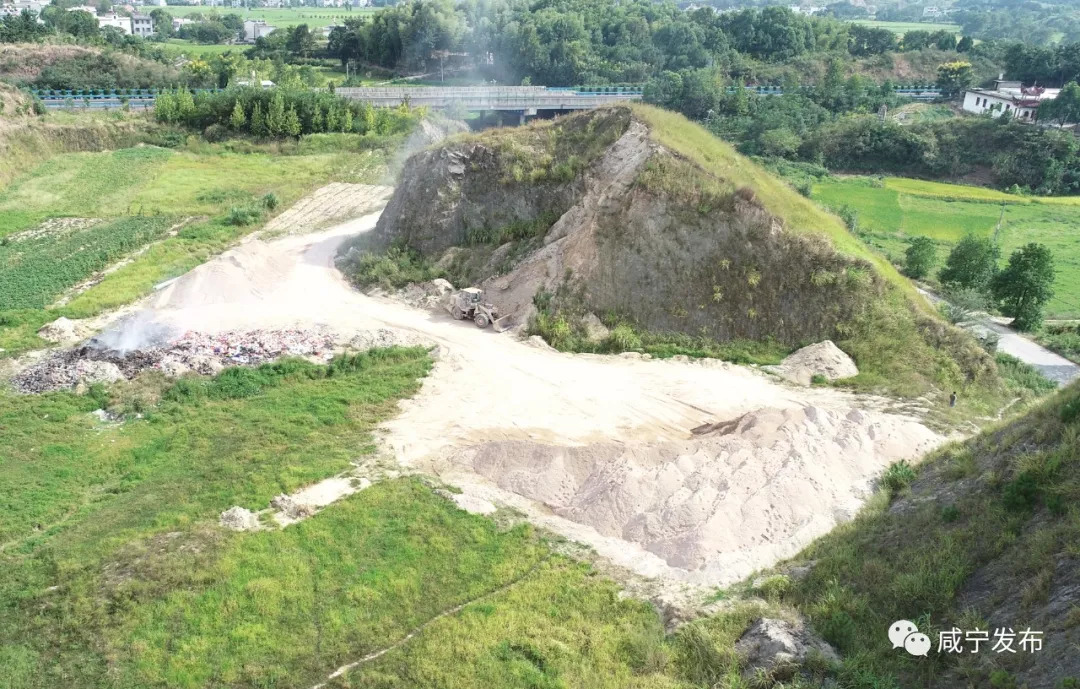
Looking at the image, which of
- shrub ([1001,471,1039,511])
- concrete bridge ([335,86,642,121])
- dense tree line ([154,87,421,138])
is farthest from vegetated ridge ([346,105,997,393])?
concrete bridge ([335,86,642,121])

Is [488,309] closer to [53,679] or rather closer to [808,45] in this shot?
[53,679]

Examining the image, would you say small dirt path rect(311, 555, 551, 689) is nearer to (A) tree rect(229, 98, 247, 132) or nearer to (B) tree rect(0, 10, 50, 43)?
(A) tree rect(229, 98, 247, 132)

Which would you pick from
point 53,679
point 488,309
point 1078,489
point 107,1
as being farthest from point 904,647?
point 107,1

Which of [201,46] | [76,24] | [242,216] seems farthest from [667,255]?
[201,46]

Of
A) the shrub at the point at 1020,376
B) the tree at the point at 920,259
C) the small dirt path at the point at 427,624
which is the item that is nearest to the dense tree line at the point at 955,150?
the tree at the point at 920,259

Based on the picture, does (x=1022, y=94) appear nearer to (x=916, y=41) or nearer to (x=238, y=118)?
(x=916, y=41)

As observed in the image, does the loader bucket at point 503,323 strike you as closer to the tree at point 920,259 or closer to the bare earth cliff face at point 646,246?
the bare earth cliff face at point 646,246

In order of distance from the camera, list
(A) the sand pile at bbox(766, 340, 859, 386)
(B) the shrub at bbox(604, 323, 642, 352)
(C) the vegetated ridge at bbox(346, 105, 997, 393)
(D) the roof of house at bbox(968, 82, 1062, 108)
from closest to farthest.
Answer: (A) the sand pile at bbox(766, 340, 859, 386) → (C) the vegetated ridge at bbox(346, 105, 997, 393) → (B) the shrub at bbox(604, 323, 642, 352) → (D) the roof of house at bbox(968, 82, 1062, 108)
